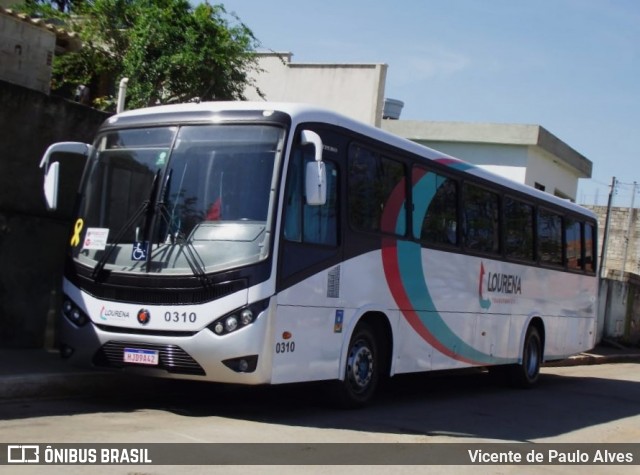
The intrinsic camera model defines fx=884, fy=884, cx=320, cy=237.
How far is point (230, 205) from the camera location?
28.3 feet

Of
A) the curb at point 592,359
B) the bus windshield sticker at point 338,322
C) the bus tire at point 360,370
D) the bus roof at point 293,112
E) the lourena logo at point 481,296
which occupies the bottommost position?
the curb at point 592,359

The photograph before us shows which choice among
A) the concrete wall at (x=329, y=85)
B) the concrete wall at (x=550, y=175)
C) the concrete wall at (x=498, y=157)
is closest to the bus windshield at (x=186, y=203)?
the concrete wall at (x=329, y=85)

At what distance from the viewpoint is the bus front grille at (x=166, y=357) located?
8.41 m

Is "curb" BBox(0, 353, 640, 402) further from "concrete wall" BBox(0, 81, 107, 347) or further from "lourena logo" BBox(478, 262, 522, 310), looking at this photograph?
"lourena logo" BBox(478, 262, 522, 310)

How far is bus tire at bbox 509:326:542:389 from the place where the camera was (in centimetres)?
1515

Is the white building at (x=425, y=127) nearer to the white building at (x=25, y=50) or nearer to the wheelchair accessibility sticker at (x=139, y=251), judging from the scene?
the white building at (x=25, y=50)

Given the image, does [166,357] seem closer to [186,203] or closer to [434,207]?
[186,203]

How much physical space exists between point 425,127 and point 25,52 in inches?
636

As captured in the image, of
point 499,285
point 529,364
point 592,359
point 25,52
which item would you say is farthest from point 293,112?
point 592,359

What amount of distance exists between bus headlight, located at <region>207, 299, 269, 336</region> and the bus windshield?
0.44 meters

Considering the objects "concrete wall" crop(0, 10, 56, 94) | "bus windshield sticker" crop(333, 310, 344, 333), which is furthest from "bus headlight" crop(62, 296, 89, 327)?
"concrete wall" crop(0, 10, 56, 94)

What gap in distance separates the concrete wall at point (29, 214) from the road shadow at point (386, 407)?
191 cm

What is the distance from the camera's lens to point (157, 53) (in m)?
17.7

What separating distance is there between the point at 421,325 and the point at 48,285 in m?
4.83
